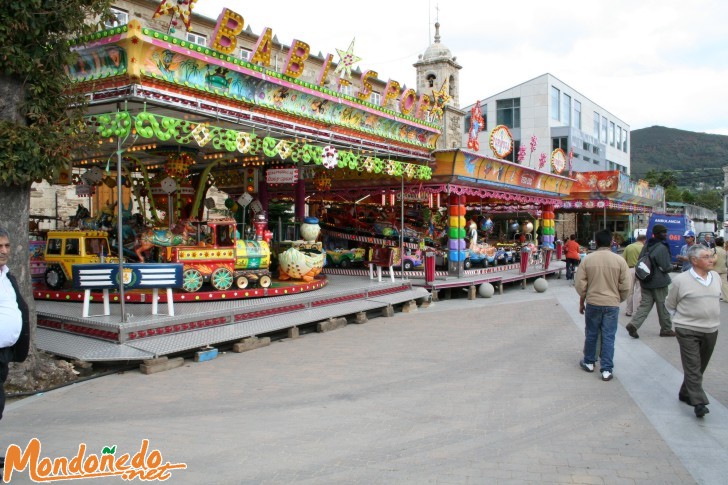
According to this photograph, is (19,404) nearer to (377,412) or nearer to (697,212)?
(377,412)

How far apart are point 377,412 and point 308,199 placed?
533 inches

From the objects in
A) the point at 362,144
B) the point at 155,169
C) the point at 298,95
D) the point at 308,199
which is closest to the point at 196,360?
the point at 298,95

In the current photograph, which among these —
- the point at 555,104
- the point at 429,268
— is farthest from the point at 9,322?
the point at 555,104

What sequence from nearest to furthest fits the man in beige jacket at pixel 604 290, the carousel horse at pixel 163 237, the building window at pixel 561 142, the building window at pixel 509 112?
the man in beige jacket at pixel 604 290
the carousel horse at pixel 163 237
the building window at pixel 561 142
the building window at pixel 509 112

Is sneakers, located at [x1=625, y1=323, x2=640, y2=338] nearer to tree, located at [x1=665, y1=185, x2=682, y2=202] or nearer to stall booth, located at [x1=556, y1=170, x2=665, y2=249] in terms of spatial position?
stall booth, located at [x1=556, y1=170, x2=665, y2=249]

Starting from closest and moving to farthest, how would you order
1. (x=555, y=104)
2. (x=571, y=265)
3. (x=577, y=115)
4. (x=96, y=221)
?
(x=96, y=221)
(x=571, y=265)
(x=555, y=104)
(x=577, y=115)

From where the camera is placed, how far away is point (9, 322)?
3930 millimetres

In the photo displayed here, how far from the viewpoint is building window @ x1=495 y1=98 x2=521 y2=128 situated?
144ft

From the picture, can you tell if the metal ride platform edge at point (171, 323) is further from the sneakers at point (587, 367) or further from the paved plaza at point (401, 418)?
the sneakers at point (587, 367)

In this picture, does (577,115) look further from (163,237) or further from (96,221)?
(163,237)

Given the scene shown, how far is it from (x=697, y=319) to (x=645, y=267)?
366 cm

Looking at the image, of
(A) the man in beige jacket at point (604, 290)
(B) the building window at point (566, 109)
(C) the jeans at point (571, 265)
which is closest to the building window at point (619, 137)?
(B) the building window at point (566, 109)

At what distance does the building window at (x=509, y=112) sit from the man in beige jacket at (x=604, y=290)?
39.0m

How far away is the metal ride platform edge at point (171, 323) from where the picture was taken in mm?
7172
